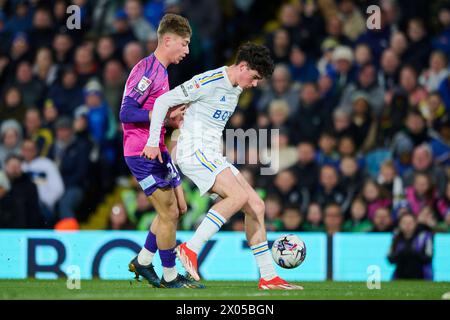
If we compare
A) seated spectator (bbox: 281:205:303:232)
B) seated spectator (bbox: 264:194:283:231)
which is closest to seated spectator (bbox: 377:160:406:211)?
seated spectator (bbox: 281:205:303:232)

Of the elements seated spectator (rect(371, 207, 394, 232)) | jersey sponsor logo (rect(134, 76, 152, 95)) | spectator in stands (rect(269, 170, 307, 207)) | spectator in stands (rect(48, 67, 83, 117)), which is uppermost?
spectator in stands (rect(48, 67, 83, 117))

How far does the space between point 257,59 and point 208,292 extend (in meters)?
1.91

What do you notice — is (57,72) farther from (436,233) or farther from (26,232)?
(436,233)

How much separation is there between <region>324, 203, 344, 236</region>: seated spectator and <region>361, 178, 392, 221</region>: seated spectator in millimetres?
353

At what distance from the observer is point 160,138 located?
8258mm

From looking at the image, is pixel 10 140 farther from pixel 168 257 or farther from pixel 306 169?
pixel 168 257

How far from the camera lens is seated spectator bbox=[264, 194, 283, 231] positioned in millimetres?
11773

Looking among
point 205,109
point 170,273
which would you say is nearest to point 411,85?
point 205,109

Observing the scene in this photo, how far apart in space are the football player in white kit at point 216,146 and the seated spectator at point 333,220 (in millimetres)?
3670

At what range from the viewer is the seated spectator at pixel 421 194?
11672mm

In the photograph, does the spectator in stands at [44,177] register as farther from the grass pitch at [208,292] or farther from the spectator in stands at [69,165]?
the grass pitch at [208,292]

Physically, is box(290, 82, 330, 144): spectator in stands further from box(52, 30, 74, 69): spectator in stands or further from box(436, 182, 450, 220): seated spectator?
box(52, 30, 74, 69): spectator in stands

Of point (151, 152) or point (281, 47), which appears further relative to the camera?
point (281, 47)

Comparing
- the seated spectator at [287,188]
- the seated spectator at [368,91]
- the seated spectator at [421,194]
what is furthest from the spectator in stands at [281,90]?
the seated spectator at [421,194]
